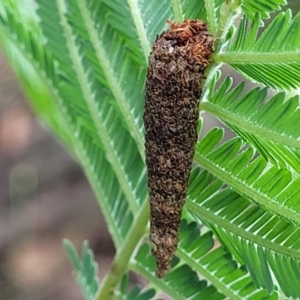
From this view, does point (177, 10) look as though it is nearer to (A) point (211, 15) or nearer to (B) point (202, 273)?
(A) point (211, 15)

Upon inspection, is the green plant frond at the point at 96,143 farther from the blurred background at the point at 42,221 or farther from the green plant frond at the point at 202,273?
the blurred background at the point at 42,221

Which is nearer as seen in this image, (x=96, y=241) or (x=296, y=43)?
(x=296, y=43)

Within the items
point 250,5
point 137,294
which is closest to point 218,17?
point 250,5

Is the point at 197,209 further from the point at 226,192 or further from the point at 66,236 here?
the point at 66,236

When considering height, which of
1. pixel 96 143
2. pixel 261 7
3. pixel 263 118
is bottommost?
pixel 96 143

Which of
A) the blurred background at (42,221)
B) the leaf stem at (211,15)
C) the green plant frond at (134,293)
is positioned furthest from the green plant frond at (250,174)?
the blurred background at (42,221)

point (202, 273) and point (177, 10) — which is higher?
point (177, 10)

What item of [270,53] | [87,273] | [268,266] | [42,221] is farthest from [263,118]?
[42,221]
